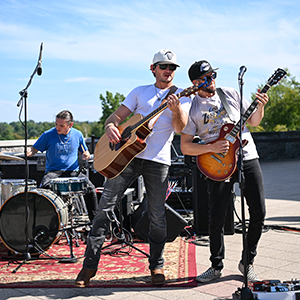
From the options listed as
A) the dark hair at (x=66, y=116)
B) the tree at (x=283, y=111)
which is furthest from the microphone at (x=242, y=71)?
the tree at (x=283, y=111)

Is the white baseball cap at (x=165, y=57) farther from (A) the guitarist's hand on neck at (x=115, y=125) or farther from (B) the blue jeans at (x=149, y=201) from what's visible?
(B) the blue jeans at (x=149, y=201)

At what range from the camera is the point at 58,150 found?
6.39m

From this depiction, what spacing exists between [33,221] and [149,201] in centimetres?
182

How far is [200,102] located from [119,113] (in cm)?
76

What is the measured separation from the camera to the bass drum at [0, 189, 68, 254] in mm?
5145

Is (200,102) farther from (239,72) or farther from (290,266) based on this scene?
(290,266)

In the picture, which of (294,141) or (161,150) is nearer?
(161,150)

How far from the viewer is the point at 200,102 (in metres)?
4.05

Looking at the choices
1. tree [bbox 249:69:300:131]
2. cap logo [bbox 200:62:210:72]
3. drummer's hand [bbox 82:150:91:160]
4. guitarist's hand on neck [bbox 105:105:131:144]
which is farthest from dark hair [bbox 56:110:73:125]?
tree [bbox 249:69:300:131]

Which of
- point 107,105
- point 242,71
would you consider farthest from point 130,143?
point 107,105

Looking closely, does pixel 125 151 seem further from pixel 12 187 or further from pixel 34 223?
pixel 12 187

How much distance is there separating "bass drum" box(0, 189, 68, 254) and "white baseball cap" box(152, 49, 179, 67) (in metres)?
2.21

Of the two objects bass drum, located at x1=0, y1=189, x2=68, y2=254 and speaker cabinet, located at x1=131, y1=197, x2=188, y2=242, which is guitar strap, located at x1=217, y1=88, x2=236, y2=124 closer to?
speaker cabinet, located at x1=131, y1=197, x2=188, y2=242

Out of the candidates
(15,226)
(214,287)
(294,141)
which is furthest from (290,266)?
(294,141)
